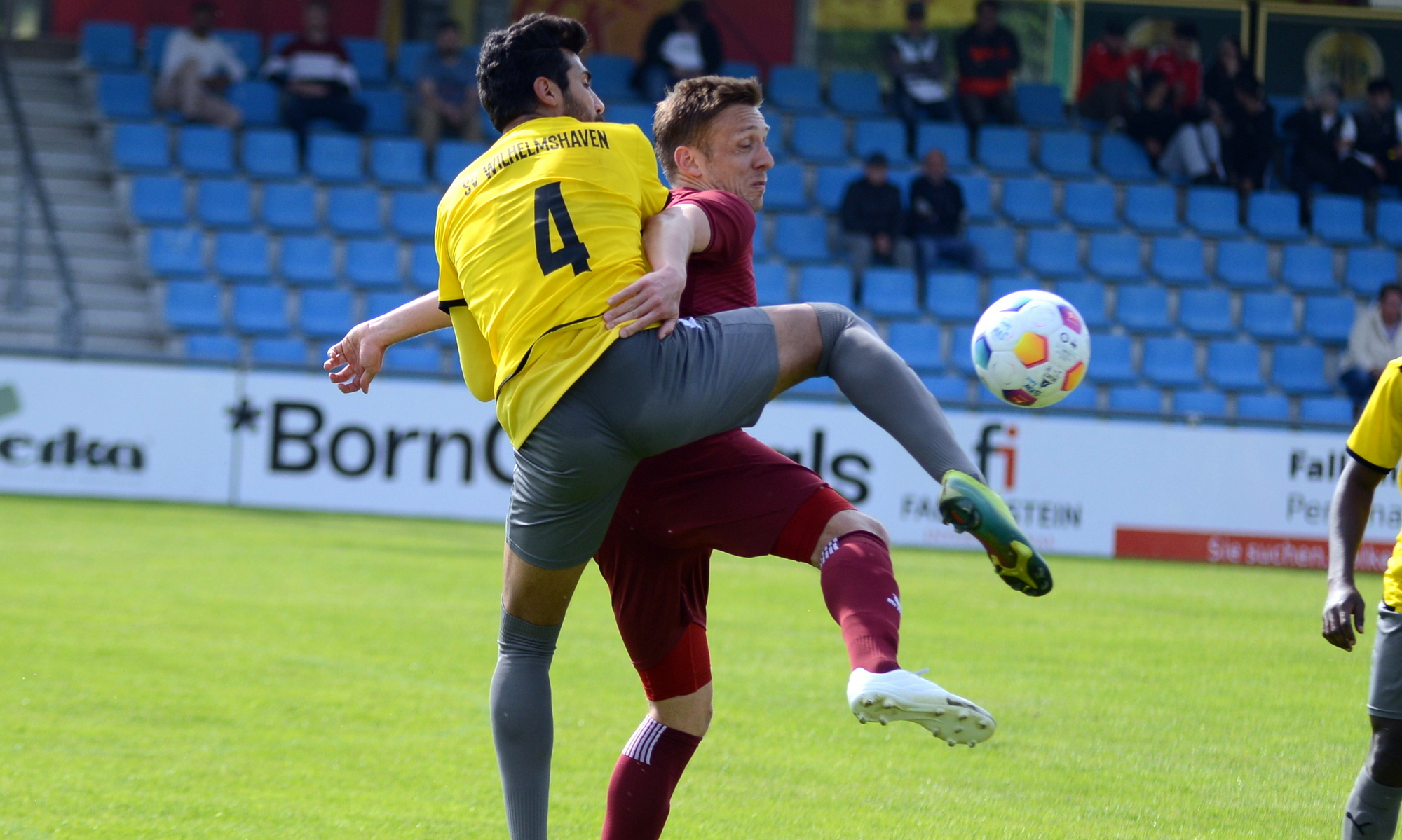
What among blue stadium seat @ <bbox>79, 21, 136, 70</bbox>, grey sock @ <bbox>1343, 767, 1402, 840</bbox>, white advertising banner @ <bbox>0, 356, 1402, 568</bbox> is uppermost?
blue stadium seat @ <bbox>79, 21, 136, 70</bbox>

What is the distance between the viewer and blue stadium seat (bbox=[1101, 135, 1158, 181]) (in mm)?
18469

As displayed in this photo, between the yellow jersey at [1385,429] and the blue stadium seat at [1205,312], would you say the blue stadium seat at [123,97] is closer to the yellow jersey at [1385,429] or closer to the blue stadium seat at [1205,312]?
the blue stadium seat at [1205,312]

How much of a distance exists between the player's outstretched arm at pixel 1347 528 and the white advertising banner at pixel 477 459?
8920 millimetres

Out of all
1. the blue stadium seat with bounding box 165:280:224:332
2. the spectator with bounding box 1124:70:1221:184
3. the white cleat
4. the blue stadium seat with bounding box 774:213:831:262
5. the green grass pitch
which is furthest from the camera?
the spectator with bounding box 1124:70:1221:184

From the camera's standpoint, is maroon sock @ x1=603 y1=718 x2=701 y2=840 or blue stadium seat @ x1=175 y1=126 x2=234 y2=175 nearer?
maroon sock @ x1=603 y1=718 x2=701 y2=840

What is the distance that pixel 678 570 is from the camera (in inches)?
144

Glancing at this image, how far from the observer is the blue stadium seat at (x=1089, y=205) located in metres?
17.8

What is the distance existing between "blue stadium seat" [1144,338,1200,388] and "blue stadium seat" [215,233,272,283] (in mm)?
9084

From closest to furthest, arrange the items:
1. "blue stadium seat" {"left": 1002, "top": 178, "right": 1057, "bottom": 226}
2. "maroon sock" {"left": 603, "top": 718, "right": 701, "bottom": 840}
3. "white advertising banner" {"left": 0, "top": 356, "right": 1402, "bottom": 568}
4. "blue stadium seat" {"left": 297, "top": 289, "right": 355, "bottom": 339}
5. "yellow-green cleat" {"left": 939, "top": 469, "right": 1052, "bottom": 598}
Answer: "yellow-green cleat" {"left": 939, "top": 469, "right": 1052, "bottom": 598}, "maroon sock" {"left": 603, "top": 718, "right": 701, "bottom": 840}, "white advertising banner" {"left": 0, "top": 356, "right": 1402, "bottom": 568}, "blue stadium seat" {"left": 297, "top": 289, "right": 355, "bottom": 339}, "blue stadium seat" {"left": 1002, "top": 178, "right": 1057, "bottom": 226}

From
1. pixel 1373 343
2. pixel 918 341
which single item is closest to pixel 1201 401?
pixel 1373 343

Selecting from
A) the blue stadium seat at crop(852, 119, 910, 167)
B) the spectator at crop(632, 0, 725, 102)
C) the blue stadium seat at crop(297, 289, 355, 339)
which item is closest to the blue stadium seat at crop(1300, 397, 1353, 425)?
the blue stadium seat at crop(852, 119, 910, 167)

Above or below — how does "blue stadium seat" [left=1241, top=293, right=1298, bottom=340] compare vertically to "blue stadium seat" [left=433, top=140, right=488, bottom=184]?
below

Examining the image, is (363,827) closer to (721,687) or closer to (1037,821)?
(1037,821)

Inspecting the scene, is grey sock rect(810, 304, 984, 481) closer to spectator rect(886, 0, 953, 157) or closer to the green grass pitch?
the green grass pitch
